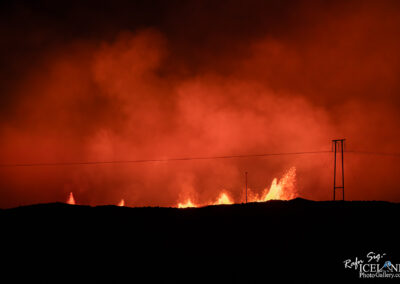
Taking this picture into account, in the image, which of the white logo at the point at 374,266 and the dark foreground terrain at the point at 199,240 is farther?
the dark foreground terrain at the point at 199,240

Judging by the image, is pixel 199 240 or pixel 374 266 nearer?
pixel 374 266

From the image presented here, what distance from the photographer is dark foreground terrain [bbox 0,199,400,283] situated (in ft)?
85.6

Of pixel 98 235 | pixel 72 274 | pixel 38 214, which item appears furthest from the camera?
pixel 38 214

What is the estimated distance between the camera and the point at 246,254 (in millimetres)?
29000

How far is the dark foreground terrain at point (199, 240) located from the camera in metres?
26.1

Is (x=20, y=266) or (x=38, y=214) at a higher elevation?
(x=38, y=214)

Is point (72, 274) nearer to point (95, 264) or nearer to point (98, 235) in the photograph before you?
point (95, 264)

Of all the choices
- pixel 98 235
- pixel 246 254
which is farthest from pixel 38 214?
pixel 246 254

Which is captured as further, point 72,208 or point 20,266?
point 72,208

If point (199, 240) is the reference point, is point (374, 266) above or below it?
below

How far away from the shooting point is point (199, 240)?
31.7 metres

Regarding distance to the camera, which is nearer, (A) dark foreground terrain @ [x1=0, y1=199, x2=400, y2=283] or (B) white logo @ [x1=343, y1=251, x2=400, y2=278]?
(B) white logo @ [x1=343, y1=251, x2=400, y2=278]

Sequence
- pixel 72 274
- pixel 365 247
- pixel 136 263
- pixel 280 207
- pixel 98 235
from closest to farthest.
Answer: pixel 72 274 < pixel 136 263 < pixel 365 247 < pixel 98 235 < pixel 280 207

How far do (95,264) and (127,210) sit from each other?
1195 centimetres
